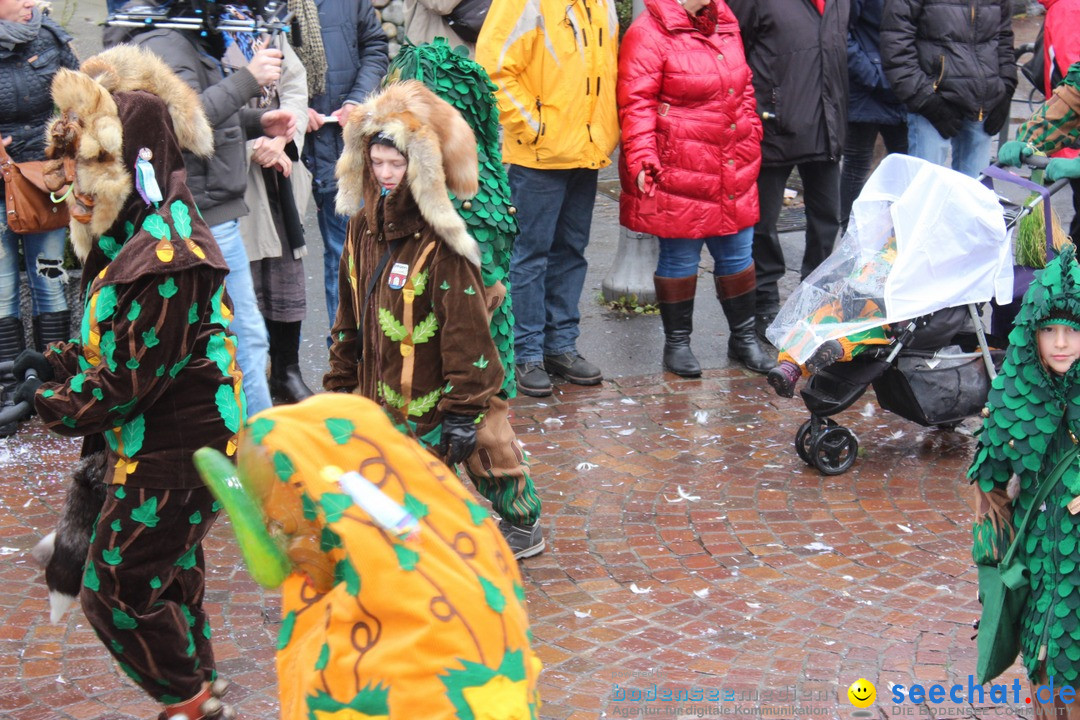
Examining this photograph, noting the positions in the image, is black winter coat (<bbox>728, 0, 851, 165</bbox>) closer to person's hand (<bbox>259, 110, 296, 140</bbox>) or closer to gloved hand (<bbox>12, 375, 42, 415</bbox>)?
person's hand (<bbox>259, 110, 296, 140</bbox>)

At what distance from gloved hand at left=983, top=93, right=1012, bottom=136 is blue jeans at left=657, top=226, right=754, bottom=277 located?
1.82 meters

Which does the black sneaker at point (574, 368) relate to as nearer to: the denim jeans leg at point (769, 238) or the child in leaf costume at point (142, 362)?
the denim jeans leg at point (769, 238)

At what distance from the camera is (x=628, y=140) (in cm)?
707

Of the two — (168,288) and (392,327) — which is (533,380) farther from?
(168,288)

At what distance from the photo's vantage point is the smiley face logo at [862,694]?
4266 millimetres

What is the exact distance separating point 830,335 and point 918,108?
2.48 metres

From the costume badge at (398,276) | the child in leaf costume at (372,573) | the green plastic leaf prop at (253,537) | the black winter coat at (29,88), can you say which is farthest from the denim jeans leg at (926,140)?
the green plastic leaf prop at (253,537)

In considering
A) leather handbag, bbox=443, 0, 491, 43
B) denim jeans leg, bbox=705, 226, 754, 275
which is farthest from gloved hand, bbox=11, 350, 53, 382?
denim jeans leg, bbox=705, 226, 754, 275

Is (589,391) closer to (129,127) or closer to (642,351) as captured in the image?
(642,351)

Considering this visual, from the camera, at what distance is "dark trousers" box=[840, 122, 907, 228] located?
8547 mm

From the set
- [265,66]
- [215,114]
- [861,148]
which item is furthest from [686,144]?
[215,114]

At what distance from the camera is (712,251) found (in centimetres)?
762

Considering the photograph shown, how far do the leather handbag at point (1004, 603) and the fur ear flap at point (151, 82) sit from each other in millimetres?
2816

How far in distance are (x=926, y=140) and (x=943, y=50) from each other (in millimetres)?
568
